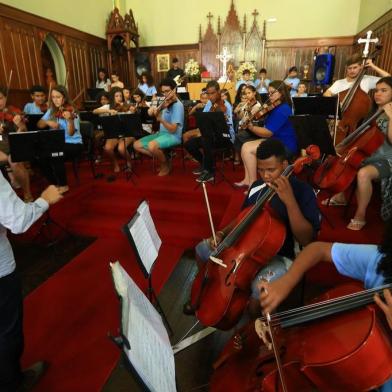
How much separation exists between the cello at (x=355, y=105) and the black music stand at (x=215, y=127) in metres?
1.34

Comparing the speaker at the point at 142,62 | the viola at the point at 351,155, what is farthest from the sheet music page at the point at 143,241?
the speaker at the point at 142,62

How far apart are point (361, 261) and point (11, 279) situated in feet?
5.28

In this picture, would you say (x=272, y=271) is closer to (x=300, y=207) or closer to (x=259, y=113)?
(x=300, y=207)

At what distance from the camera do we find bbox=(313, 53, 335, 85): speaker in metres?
7.56

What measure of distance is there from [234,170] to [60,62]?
6.28m

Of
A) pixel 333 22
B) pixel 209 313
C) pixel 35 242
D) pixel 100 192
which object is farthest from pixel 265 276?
pixel 333 22

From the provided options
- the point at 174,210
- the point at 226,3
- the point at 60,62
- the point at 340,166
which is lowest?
the point at 174,210

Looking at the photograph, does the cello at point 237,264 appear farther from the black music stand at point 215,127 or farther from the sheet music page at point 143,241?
the black music stand at point 215,127

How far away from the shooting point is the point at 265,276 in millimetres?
1722

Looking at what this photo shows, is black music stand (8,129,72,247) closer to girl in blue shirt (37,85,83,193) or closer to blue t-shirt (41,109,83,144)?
girl in blue shirt (37,85,83,193)

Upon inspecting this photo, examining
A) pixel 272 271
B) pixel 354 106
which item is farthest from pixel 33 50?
pixel 272 271

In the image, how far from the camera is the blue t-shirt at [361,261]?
1.11 meters

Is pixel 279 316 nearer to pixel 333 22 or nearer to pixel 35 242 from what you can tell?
pixel 35 242

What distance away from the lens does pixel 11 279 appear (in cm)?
148
